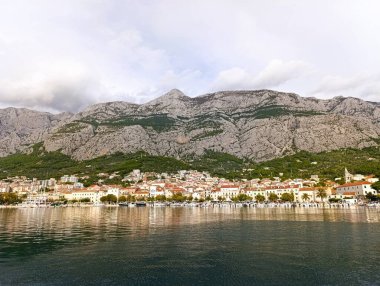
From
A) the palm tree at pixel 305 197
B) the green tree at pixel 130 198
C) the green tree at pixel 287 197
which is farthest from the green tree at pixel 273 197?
the green tree at pixel 130 198

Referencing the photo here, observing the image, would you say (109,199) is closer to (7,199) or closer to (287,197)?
(7,199)

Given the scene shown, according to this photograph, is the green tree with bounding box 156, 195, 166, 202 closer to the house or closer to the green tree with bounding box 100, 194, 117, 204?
the green tree with bounding box 100, 194, 117, 204

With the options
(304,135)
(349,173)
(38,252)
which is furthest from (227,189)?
(38,252)

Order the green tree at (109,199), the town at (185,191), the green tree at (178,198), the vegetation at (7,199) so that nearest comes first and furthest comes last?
the town at (185,191) < the vegetation at (7,199) < the green tree at (109,199) < the green tree at (178,198)

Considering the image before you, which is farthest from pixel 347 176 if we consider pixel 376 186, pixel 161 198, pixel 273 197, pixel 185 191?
pixel 161 198

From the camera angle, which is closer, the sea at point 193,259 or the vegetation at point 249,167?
the sea at point 193,259

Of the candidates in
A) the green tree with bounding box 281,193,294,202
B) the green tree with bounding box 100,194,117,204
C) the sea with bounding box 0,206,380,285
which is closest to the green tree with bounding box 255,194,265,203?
the green tree with bounding box 281,193,294,202

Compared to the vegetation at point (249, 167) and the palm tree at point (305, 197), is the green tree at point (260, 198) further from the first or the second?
the vegetation at point (249, 167)

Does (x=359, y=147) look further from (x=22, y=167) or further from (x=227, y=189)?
(x=22, y=167)
